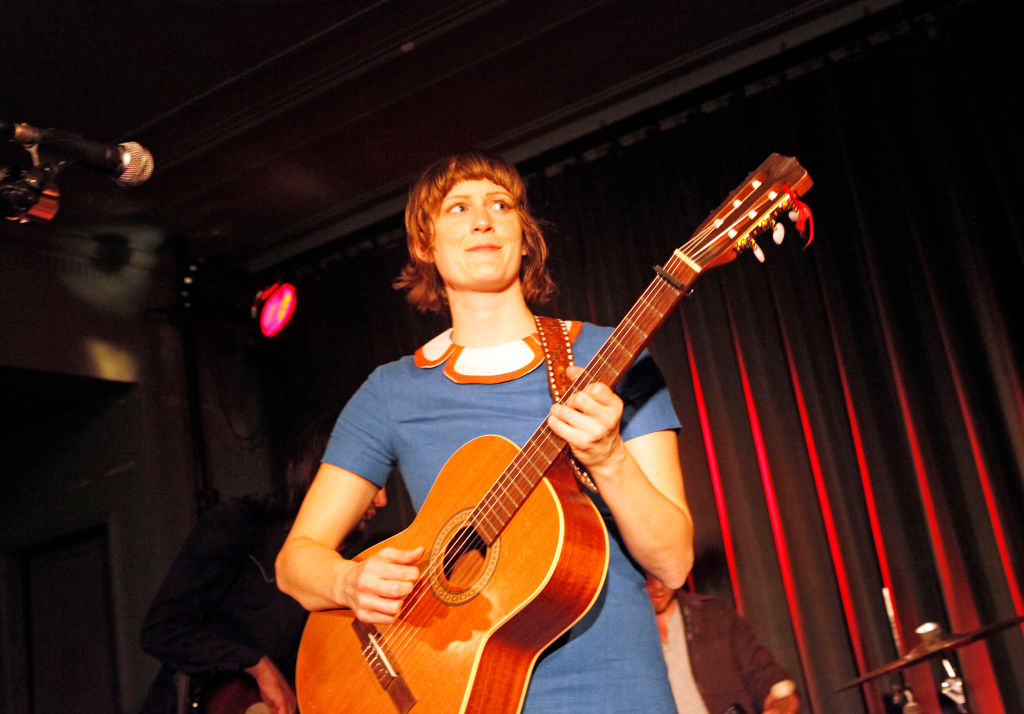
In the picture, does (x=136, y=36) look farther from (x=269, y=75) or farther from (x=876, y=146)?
(x=876, y=146)

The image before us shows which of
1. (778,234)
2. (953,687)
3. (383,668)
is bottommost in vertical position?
(953,687)

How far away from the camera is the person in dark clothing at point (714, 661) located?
345 centimetres

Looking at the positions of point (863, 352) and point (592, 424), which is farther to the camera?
point (863, 352)

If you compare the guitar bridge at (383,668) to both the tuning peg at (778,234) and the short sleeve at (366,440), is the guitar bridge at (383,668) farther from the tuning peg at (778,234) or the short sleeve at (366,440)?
the tuning peg at (778,234)

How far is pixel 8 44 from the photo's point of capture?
12.6ft

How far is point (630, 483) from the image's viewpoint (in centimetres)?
131

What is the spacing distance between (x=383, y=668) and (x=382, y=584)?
18 cm

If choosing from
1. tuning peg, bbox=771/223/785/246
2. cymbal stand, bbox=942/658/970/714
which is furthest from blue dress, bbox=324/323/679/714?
cymbal stand, bbox=942/658/970/714

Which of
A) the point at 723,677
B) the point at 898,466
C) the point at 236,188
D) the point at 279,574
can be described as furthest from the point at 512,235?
the point at 236,188

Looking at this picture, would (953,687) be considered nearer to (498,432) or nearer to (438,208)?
(498,432)

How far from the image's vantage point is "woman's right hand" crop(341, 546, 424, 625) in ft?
4.63

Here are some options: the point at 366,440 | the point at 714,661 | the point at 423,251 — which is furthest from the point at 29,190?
the point at 714,661

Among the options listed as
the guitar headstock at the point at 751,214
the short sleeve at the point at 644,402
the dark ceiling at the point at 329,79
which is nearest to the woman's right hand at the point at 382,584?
the short sleeve at the point at 644,402

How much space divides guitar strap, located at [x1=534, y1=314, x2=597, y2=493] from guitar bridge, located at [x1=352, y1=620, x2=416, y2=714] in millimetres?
420
